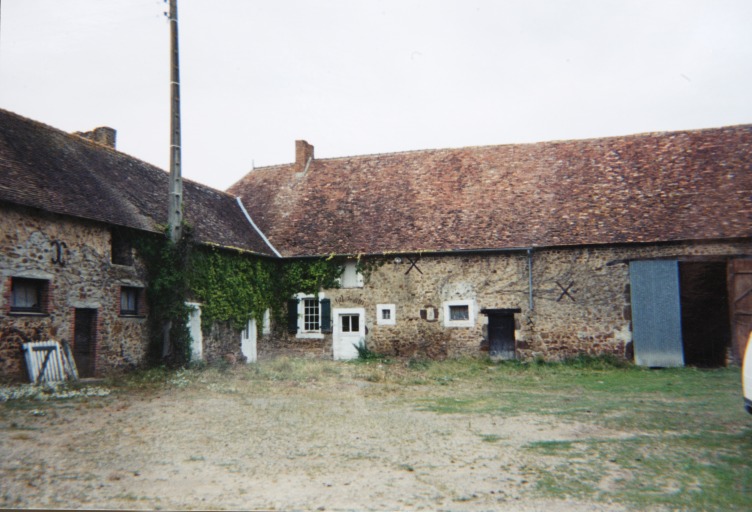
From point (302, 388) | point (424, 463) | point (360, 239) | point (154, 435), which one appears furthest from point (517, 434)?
point (360, 239)

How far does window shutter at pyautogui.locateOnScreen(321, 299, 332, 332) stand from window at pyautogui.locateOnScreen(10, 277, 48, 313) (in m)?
9.13

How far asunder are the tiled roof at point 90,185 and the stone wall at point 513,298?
14.6ft

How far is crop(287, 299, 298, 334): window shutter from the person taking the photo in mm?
20047

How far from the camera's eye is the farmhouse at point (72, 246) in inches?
466

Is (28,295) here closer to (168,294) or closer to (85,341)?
(85,341)

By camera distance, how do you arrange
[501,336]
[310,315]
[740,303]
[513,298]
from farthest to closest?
[310,315] < [501,336] < [513,298] < [740,303]

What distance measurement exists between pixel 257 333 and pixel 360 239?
474 cm

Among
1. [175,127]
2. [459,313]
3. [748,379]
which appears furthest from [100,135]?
[748,379]

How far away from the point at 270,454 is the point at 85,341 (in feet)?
29.3

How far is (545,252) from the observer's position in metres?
17.9

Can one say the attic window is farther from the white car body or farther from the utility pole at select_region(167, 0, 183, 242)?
the white car body

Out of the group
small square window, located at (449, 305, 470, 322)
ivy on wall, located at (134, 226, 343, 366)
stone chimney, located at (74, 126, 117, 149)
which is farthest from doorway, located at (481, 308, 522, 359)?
stone chimney, located at (74, 126, 117, 149)

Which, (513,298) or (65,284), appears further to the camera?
(513,298)

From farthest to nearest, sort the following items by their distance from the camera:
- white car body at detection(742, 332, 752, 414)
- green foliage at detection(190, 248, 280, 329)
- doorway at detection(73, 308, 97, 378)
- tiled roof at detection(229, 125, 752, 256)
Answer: tiled roof at detection(229, 125, 752, 256) < green foliage at detection(190, 248, 280, 329) < doorway at detection(73, 308, 97, 378) < white car body at detection(742, 332, 752, 414)
